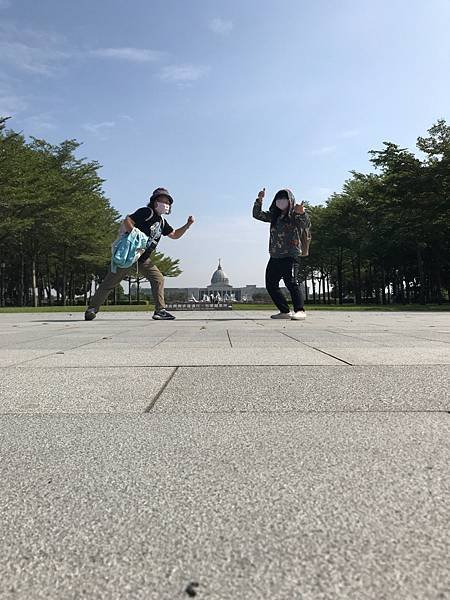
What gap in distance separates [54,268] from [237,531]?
53.3m

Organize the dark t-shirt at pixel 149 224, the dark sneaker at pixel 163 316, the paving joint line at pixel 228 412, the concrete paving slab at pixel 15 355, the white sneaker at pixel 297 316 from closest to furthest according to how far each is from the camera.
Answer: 1. the paving joint line at pixel 228 412
2. the concrete paving slab at pixel 15 355
3. the dark t-shirt at pixel 149 224
4. the white sneaker at pixel 297 316
5. the dark sneaker at pixel 163 316

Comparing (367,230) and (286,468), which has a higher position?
(367,230)

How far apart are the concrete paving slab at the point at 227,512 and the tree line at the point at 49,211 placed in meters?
32.7

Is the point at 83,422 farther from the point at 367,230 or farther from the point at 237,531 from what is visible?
the point at 367,230

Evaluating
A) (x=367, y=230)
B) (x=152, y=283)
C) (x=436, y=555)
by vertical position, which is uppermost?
(x=367, y=230)

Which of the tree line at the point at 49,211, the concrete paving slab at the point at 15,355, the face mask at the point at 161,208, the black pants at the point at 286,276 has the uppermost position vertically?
the tree line at the point at 49,211

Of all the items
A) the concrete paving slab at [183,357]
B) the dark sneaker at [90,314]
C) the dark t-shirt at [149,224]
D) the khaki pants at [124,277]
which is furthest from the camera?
the dark sneaker at [90,314]

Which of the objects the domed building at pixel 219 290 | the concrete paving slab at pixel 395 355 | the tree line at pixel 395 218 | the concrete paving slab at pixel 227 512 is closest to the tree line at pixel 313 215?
the tree line at pixel 395 218

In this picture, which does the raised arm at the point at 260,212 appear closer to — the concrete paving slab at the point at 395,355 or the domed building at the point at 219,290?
the concrete paving slab at the point at 395,355

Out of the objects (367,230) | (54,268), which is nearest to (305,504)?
(367,230)

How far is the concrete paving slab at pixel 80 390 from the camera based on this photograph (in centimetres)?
Result: 342

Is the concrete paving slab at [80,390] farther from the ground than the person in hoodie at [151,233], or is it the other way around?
the person in hoodie at [151,233]

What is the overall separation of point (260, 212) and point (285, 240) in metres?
1.16

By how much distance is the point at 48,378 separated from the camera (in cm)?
453
